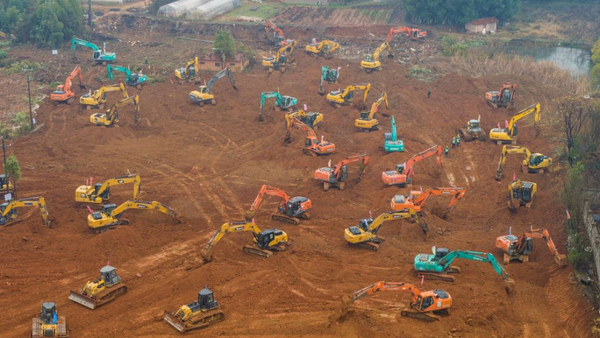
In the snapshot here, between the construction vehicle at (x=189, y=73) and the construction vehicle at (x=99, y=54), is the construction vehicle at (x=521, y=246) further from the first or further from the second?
the construction vehicle at (x=99, y=54)

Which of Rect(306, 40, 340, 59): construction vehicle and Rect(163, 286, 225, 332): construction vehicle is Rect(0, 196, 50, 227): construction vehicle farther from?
Rect(306, 40, 340, 59): construction vehicle

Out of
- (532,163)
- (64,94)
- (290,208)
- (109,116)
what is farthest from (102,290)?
(64,94)

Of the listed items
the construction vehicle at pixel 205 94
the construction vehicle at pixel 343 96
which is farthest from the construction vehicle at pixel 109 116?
the construction vehicle at pixel 343 96

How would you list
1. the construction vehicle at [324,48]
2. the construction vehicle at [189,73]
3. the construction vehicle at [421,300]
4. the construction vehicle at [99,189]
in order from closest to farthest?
the construction vehicle at [421,300] < the construction vehicle at [99,189] < the construction vehicle at [189,73] < the construction vehicle at [324,48]

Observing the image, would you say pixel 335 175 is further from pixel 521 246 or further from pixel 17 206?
pixel 17 206

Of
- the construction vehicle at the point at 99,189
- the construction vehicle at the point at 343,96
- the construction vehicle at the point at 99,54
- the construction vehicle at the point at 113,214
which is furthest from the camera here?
the construction vehicle at the point at 99,54

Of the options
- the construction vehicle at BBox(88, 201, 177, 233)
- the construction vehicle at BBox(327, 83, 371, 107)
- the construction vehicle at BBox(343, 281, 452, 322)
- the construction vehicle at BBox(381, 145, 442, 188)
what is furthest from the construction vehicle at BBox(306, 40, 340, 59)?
the construction vehicle at BBox(343, 281, 452, 322)
